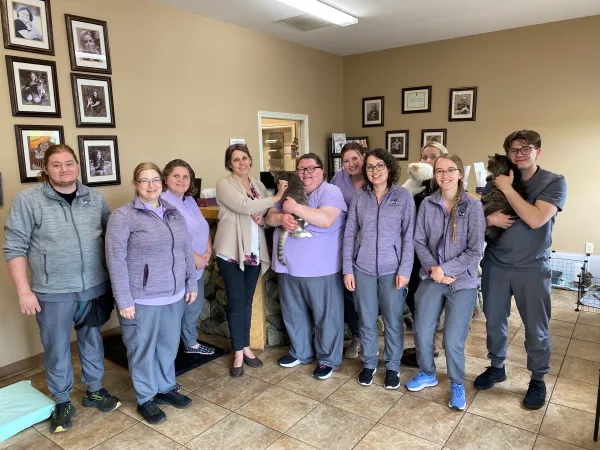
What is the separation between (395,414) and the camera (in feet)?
7.73

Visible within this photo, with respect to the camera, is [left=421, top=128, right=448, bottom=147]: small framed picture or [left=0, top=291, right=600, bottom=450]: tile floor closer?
[left=0, top=291, right=600, bottom=450]: tile floor

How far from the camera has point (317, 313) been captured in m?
2.74

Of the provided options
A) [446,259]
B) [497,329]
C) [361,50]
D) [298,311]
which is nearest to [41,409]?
[298,311]

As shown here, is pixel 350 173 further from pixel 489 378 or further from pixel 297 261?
pixel 489 378

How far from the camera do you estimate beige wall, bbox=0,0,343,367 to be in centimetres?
298

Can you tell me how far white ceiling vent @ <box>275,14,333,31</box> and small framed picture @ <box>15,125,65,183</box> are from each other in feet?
7.88

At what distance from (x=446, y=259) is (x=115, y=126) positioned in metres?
2.67

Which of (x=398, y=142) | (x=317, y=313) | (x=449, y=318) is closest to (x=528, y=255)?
(x=449, y=318)

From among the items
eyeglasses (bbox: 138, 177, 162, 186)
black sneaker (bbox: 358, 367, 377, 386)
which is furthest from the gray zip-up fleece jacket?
black sneaker (bbox: 358, 367, 377, 386)

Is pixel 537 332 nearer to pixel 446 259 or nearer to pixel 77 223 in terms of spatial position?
pixel 446 259

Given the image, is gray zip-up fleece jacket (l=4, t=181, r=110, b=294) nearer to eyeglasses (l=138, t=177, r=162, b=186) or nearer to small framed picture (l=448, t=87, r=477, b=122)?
eyeglasses (l=138, t=177, r=162, b=186)

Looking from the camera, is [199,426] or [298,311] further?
[298,311]

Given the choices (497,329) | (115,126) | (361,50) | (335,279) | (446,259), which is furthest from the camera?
(361,50)

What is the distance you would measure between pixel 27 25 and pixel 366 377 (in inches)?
124
